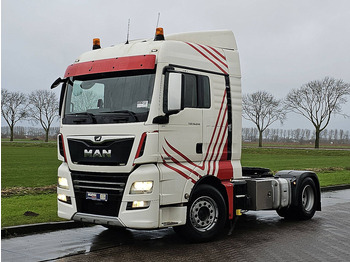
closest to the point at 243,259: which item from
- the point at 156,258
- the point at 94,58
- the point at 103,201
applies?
the point at 156,258

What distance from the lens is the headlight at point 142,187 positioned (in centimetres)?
695

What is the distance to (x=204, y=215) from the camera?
784 centimetres

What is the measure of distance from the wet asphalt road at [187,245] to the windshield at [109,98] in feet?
6.43

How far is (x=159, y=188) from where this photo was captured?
23.1 feet

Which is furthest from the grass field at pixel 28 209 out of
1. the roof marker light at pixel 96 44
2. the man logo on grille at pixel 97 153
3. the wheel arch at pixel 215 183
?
the roof marker light at pixel 96 44

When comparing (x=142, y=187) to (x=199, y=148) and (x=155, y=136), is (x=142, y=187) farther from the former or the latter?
(x=199, y=148)

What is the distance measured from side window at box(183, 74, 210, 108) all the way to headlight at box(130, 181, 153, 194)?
1.39m

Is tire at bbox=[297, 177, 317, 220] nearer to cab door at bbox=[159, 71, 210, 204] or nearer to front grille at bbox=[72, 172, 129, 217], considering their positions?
cab door at bbox=[159, 71, 210, 204]

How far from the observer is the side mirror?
280 inches

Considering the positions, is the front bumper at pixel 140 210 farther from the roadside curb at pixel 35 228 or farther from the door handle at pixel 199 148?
the roadside curb at pixel 35 228

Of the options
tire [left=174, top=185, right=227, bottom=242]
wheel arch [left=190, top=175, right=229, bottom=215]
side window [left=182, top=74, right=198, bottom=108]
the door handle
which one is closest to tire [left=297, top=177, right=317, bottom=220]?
wheel arch [left=190, top=175, right=229, bottom=215]

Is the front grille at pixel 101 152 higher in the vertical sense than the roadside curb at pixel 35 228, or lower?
higher

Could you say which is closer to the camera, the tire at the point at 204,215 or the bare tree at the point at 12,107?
the tire at the point at 204,215

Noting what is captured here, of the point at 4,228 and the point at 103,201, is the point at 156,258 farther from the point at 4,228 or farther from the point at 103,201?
the point at 4,228
